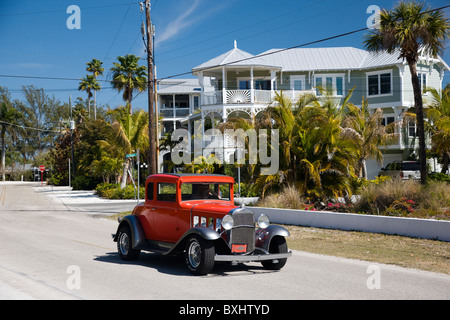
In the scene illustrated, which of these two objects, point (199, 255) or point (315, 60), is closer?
point (199, 255)

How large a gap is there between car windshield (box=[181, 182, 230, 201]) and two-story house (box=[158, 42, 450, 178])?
81.9ft

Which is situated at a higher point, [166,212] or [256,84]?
[256,84]

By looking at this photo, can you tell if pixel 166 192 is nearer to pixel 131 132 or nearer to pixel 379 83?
pixel 131 132

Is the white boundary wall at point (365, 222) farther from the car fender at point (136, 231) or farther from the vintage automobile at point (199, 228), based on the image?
the car fender at point (136, 231)

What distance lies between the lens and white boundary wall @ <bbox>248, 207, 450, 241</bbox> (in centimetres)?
1342

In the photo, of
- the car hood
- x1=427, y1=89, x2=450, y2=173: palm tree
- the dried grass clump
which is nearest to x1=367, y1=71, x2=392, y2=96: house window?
x1=427, y1=89, x2=450, y2=173: palm tree

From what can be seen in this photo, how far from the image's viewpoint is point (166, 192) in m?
10.3

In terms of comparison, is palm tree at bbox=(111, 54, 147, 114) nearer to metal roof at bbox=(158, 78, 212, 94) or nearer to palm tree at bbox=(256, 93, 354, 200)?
metal roof at bbox=(158, 78, 212, 94)

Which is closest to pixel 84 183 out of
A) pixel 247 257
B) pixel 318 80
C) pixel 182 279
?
pixel 318 80

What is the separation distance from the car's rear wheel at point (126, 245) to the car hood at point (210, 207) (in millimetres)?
1784

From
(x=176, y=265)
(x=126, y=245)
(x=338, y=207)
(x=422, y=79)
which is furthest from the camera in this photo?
(x=422, y=79)

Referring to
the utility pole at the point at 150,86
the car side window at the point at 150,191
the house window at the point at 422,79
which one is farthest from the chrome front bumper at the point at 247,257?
the house window at the point at 422,79

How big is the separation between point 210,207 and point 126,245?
243 centimetres
